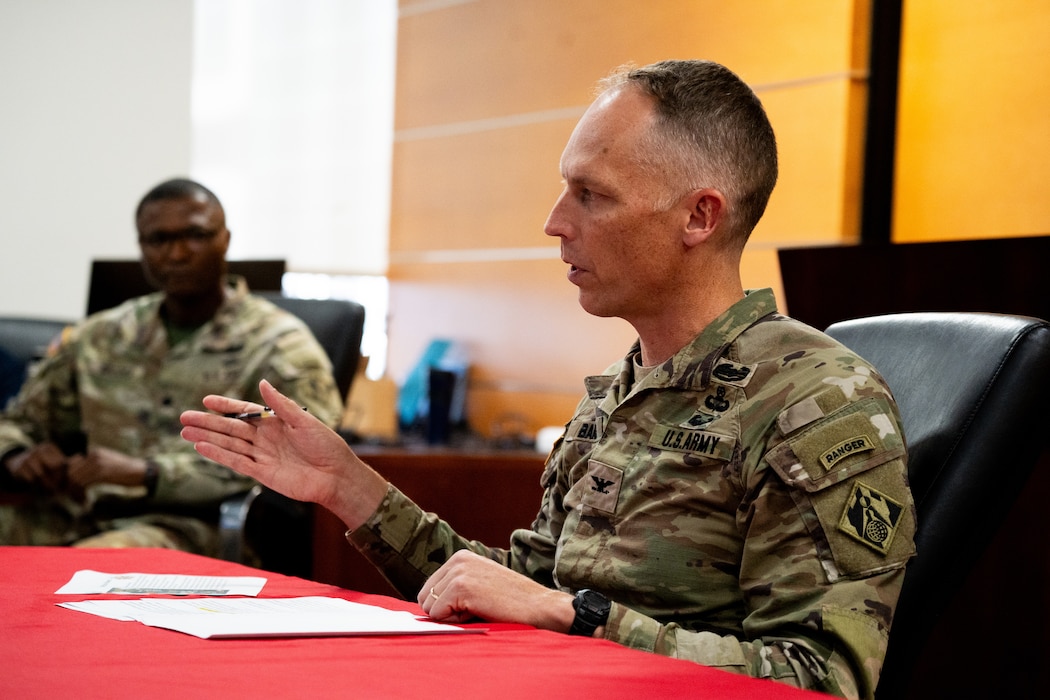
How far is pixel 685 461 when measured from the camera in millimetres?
1293

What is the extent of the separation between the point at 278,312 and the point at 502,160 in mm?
1715

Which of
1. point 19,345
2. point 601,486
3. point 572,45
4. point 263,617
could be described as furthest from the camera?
point 572,45

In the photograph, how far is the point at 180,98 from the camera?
5508 mm

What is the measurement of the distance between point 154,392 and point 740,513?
6.81 ft

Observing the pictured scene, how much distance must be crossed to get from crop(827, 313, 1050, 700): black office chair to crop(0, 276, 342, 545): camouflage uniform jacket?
168cm

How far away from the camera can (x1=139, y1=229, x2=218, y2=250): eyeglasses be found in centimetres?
300

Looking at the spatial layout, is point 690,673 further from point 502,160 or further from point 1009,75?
point 502,160

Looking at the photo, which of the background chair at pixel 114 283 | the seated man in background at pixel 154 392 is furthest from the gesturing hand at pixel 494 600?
the background chair at pixel 114 283

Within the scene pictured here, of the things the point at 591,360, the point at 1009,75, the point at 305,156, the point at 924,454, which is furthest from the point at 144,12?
the point at 924,454

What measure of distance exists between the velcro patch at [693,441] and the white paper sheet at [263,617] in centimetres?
33

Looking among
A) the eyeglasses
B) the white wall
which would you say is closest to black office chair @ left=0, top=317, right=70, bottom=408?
the eyeglasses

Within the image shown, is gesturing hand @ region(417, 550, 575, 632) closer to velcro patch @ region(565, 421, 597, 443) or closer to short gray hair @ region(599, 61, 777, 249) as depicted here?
velcro patch @ region(565, 421, 597, 443)

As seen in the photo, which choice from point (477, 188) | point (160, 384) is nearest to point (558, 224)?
point (160, 384)

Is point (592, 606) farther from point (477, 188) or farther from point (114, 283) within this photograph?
point (477, 188)
